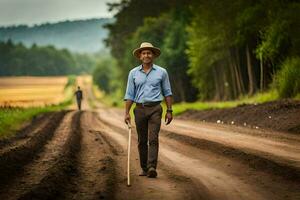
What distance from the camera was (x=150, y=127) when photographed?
31.2 ft

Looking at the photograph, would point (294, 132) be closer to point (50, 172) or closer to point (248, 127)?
point (248, 127)

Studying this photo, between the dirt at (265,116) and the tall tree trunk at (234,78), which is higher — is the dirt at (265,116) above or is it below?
below

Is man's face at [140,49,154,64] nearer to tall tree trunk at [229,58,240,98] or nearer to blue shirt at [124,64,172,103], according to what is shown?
blue shirt at [124,64,172,103]

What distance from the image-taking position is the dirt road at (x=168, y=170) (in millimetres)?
7828

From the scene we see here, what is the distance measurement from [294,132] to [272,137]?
1765 millimetres

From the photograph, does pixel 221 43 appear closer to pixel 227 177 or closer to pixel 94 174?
pixel 94 174

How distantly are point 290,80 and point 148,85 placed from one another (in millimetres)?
16374

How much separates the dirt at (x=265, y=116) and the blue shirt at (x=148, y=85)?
852 centimetres

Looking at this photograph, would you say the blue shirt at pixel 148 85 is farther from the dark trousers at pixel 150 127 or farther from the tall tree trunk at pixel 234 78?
the tall tree trunk at pixel 234 78

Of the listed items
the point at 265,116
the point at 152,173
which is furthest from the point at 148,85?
the point at 265,116

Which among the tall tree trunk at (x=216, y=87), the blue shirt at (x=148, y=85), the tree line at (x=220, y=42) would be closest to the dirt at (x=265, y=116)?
the tree line at (x=220, y=42)

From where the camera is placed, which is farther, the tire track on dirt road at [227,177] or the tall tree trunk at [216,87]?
the tall tree trunk at [216,87]

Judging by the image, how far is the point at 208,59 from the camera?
44344mm

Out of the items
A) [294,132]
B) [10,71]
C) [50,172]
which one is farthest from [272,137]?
[10,71]
